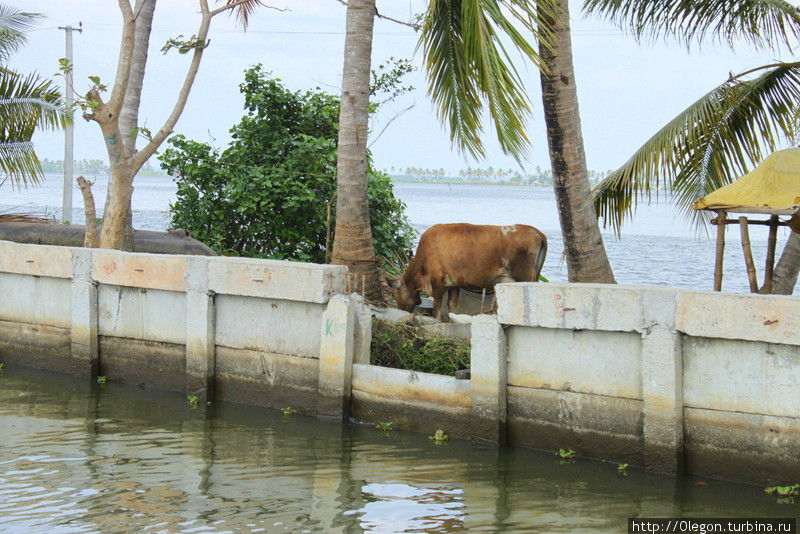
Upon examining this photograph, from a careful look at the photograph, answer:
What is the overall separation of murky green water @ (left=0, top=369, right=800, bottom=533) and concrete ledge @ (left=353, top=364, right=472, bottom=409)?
40cm

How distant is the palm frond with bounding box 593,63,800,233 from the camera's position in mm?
13492

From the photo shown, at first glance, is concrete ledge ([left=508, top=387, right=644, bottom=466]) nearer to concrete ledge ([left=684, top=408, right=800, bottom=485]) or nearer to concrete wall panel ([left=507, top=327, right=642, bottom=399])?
concrete wall panel ([left=507, top=327, right=642, bottom=399])

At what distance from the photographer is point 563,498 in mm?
8219

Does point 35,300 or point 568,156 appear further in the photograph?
point 35,300

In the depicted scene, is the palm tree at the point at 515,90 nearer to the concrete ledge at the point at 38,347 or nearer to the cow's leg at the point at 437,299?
the cow's leg at the point at 437,299

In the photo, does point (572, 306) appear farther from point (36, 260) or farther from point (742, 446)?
point (36, 260)

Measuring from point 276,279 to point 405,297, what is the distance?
7.43 feet

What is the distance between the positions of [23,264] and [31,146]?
5.18 meters

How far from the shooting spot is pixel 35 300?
13.1m

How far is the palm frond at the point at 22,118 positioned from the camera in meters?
17.1

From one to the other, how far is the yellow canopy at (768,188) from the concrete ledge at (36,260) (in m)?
7.64

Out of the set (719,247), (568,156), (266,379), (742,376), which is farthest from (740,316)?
(266,379)

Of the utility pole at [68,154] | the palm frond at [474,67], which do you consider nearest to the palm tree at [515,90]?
the palm frond at [474,67]

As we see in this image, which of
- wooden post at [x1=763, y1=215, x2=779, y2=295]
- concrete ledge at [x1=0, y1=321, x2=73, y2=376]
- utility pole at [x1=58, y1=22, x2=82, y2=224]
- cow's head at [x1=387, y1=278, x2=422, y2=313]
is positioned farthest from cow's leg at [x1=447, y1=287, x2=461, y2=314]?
utility pole at [x1=58, y1=22, x2=82, y2=224]
